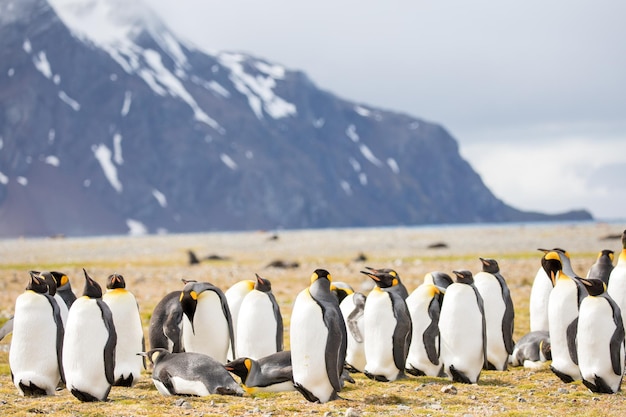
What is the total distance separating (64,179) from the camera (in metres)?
160

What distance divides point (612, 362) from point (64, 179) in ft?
524

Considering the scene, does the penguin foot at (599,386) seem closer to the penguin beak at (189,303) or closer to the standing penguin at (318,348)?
the standing penguin at (318,348)

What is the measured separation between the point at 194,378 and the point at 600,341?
3.98m

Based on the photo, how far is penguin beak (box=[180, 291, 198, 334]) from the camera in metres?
9.72

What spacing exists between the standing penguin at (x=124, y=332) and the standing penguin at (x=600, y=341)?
4.78 m

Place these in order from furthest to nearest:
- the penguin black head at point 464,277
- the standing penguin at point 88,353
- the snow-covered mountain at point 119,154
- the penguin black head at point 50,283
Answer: the snow-covered mountain at point 119,154
the penguin black head at point 464,277
the penguin black head at point 50,283
the standing penguin at point 88,353

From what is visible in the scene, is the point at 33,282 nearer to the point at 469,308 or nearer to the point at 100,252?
the point at 469,308

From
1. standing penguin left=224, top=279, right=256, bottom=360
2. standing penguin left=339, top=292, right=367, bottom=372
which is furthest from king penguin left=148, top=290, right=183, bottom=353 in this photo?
standing penguin left=339, top=292, right=367, bottom=372

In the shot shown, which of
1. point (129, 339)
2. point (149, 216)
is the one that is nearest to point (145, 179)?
point (149, 216)

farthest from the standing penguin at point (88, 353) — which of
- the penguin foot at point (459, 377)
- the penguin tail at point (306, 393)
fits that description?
the penguin foot at point (459, 377)

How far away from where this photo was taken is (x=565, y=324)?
29.4ft

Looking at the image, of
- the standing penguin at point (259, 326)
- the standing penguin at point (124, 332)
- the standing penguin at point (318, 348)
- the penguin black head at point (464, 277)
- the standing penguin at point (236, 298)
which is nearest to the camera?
the standing penguin at point (318, 348)

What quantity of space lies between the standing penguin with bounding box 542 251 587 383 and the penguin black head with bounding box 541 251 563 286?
21 cm

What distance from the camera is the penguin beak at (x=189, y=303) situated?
31.9 feet
